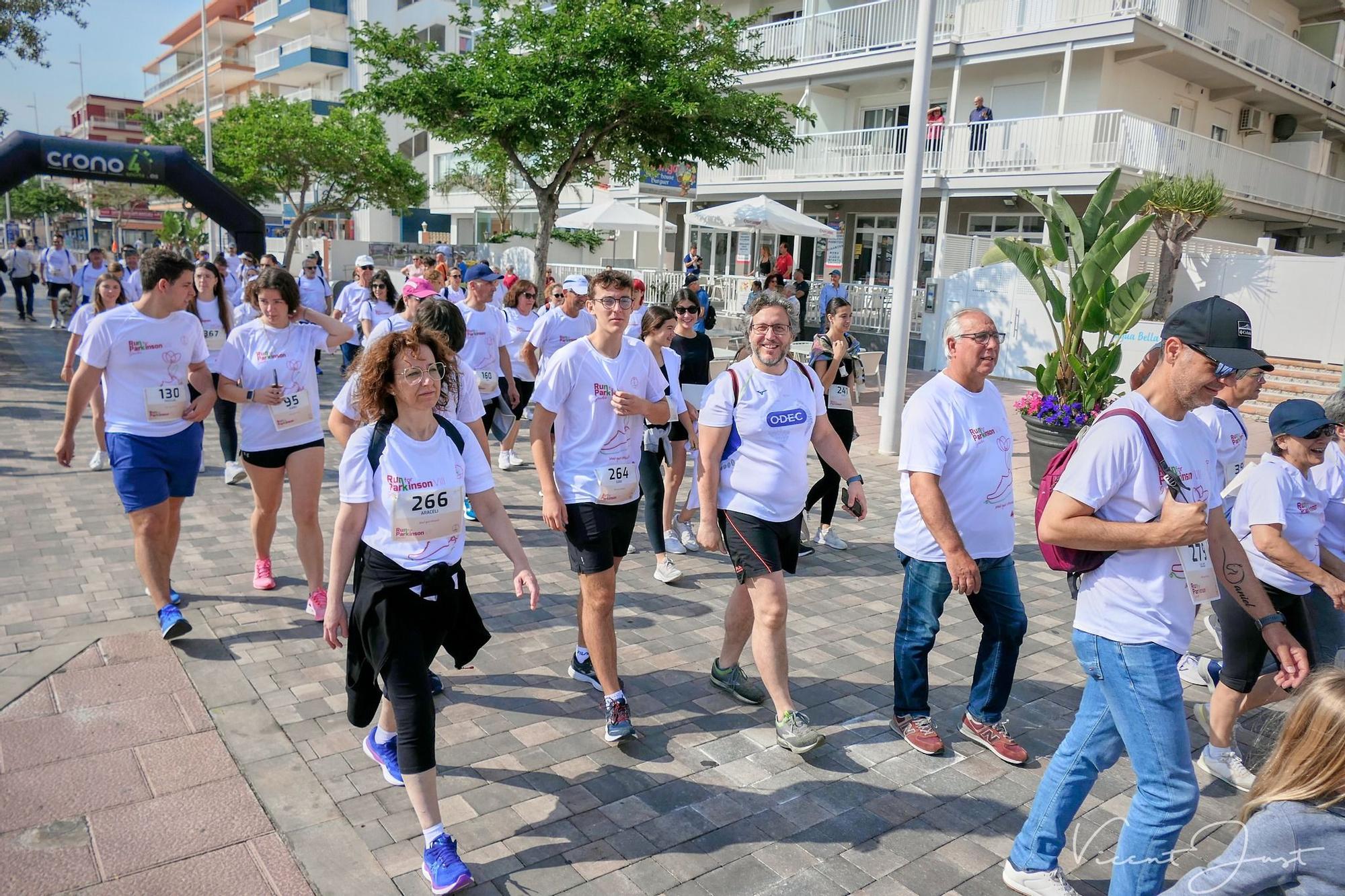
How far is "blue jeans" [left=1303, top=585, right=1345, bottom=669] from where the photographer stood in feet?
12.7

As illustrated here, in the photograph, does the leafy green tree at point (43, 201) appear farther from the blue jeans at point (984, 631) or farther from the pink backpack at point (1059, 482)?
the pink backpack at point (1059, 482)

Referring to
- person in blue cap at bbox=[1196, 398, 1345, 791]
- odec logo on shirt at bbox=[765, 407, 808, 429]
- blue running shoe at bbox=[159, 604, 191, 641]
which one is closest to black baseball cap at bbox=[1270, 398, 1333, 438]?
person in blue cap at bbox=[1196, 398, 1345, 791]

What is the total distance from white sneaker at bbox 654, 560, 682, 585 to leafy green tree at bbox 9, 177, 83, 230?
253 ft

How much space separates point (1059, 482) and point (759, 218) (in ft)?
54.2

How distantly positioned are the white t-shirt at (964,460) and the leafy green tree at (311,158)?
90.7 ft

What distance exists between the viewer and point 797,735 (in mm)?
4000

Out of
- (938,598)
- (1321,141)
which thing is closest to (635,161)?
(938,598)

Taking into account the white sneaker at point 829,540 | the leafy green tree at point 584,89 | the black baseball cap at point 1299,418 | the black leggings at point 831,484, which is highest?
the leafy green tree at point 584,89

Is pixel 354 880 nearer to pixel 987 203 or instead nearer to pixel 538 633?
pixel 538 633

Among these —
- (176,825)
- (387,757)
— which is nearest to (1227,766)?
(387,757)

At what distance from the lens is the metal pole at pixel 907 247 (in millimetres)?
10062

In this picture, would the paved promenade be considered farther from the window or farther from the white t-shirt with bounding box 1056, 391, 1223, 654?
the window

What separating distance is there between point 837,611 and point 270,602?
351cm

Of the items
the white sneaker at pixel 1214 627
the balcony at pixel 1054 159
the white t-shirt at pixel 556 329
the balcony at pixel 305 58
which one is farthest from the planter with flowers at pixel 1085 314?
the balcony at pixel 305 58
